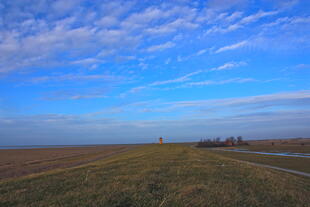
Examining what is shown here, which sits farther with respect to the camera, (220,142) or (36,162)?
(220,142)

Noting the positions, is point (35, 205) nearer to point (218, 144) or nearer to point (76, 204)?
point (76, 204)

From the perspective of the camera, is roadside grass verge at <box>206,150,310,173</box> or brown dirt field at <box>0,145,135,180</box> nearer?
roadside grass verge at <box>206,150,310,173</box>

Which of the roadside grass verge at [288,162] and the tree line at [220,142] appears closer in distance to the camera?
the roadside grass verge at [288,162]

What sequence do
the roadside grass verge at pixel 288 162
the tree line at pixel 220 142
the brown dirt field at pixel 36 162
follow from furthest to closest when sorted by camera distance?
1. the tree line at pixel 220 142
2. the brown dirt field at pixel 36 162
3. the roadside grass verge at pixel 288 162

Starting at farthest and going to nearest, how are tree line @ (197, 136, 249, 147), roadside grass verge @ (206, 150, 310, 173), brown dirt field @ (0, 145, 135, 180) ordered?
tree line @ (197, 136, 249, 147) → brown dirt field @ (0, 145, 135, 180) → roadside grass verge @ (206, 150, 310, 173)

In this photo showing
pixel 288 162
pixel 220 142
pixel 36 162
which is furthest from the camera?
pixel 220 142

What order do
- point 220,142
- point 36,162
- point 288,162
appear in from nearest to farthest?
1. point 288,162
2. point 36,162
3. point 220,142

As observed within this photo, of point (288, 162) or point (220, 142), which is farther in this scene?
point (220, 142)

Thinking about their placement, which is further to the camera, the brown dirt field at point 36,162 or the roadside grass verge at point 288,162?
the brown dirt field at point 36,162

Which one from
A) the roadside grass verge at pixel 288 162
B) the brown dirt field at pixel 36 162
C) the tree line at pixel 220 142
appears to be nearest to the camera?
the roadside grass verge at pixel 288 162

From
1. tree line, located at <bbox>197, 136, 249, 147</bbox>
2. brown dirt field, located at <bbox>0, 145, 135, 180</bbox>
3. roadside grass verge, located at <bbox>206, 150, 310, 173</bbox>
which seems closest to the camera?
roadside grass verge, located at <bbox>206, 150, 310, 173</bbox>

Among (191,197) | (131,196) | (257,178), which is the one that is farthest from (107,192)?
(257,178)

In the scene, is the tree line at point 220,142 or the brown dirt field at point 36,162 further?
the tree line at point 220,142

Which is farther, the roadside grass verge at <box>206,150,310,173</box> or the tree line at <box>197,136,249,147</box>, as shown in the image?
the tree line at <box>197,136,249,147</box>
